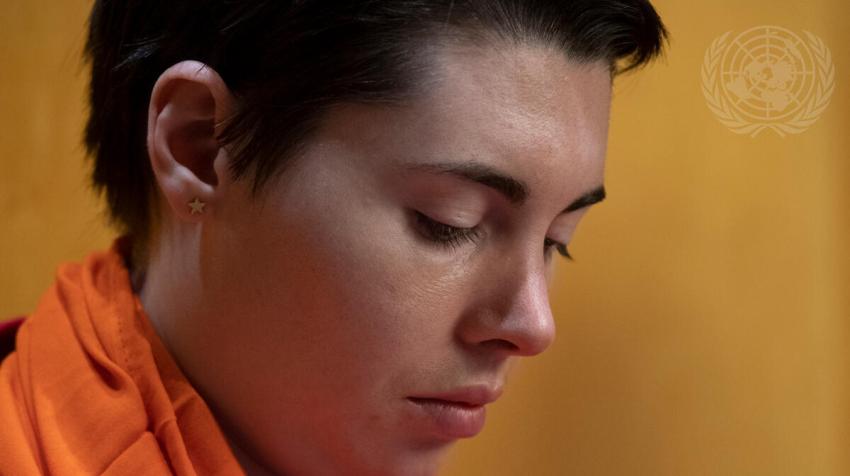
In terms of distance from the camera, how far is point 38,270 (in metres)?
1.40

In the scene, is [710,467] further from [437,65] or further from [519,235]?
[437,65]

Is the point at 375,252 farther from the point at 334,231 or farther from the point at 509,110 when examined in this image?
the point at 509,110

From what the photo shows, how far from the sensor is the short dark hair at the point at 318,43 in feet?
2.57

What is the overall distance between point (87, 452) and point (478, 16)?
1.62ft

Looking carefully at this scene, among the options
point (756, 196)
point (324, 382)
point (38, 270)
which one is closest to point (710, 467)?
point (756, 196)

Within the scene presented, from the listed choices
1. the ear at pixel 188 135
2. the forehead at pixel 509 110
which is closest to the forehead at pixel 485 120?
the forehead at pixel 509 110

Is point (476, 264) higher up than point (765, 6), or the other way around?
point (765, 6)

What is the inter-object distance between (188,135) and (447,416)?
34cm

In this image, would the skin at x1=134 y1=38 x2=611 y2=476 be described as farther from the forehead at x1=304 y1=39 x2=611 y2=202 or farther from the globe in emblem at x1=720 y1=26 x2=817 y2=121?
the globe in emblem at x1=720 y1=26 x2=817 y2=121

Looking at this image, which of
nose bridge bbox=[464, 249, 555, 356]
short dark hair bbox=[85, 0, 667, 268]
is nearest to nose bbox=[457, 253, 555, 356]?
nose bridge bbox=[464, 249, 555, 356]

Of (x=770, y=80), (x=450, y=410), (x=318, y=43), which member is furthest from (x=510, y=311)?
(x=770, y=80)

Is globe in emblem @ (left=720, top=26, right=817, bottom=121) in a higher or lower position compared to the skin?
higher

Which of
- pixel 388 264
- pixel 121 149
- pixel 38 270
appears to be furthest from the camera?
pixel 38 270

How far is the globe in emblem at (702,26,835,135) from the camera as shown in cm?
96
